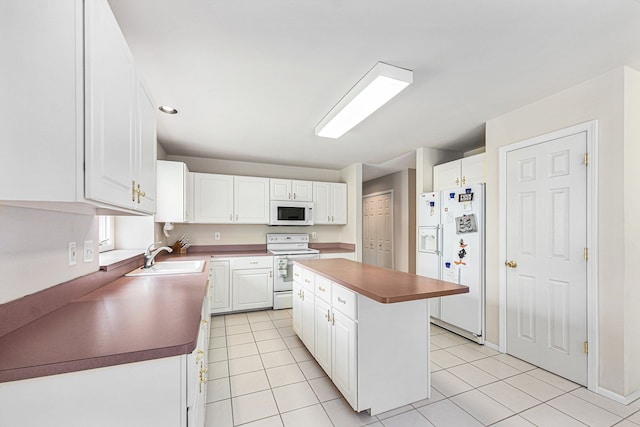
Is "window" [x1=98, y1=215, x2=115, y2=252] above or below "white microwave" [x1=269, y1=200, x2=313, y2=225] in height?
below

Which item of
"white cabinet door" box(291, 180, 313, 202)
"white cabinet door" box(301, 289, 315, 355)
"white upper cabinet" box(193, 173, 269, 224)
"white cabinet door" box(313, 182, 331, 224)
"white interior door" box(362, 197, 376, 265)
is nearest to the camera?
"white cabinet door" box(301, 289, 315, 355)

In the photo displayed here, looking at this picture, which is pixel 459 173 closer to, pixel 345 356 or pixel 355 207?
pixel 355 207

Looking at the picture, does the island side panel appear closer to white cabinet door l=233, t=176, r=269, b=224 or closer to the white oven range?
the white oven range

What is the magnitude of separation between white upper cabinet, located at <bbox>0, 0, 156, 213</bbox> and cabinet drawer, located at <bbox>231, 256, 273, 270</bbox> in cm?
277

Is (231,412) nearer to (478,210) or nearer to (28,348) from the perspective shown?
(28,348)

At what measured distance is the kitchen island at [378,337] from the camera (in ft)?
5.80

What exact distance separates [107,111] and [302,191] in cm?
362

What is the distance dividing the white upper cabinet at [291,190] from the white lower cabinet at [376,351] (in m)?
2.56

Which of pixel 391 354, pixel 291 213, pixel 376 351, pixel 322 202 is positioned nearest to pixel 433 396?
pixel 391 354

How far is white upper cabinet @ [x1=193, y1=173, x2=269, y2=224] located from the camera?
13.0 feet

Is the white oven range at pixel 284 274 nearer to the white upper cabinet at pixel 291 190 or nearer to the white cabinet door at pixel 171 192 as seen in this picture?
→ the white upper cabinet at pixel 291 190

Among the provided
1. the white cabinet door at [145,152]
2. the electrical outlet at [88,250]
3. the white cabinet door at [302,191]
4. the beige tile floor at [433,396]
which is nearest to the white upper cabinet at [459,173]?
the beige tile floor at [433,396]

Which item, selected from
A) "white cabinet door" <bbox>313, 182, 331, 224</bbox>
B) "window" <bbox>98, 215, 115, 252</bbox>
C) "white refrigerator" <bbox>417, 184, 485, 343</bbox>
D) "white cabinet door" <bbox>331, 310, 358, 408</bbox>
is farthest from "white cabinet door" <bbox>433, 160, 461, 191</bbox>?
"window" <bbox>98, 215, 115, 252</bbox>

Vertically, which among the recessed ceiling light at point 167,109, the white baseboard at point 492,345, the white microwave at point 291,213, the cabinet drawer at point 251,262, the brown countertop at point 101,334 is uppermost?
the recessed ceiling light at point 167,109
